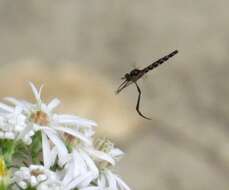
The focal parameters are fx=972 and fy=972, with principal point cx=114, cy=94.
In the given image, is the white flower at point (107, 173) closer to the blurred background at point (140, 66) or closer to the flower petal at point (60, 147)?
the flower petal at point (60, 147)

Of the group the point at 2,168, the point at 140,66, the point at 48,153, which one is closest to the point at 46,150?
the point at 48,153

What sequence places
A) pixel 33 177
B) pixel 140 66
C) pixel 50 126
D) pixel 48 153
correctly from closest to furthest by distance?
pixel 33 177, pixel 48 153, pixel 50 126, pixel 140 66

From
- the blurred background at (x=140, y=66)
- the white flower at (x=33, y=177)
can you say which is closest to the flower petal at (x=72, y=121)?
the white flower at (x=33, y=177)

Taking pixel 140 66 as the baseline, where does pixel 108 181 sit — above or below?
below

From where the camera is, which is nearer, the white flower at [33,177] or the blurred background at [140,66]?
the white flower at [33,177]

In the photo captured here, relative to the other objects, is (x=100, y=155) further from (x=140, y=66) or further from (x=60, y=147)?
(x=140, y=66)

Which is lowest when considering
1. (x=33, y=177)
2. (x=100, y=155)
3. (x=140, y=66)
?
(x=33, y=177)
